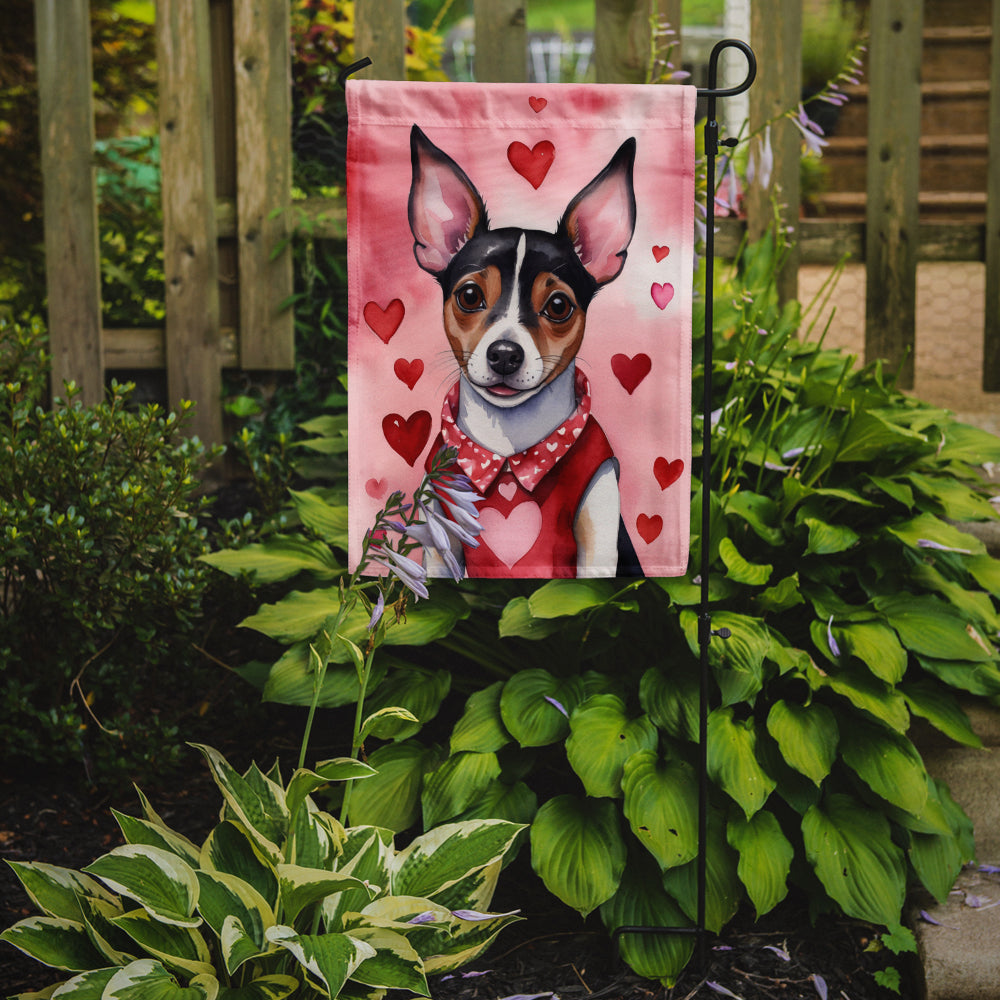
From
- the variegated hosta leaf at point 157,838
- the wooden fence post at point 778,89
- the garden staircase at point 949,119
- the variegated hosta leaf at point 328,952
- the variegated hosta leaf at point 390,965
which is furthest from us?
the garden staircase at point 949,119

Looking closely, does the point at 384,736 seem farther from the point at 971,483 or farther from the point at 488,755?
the point at 971,483

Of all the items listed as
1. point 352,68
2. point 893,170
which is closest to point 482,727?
point 352,68

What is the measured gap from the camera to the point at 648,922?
1816 mm

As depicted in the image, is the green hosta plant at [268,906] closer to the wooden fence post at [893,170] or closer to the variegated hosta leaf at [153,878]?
the variegated hosta leaf at [153,878]

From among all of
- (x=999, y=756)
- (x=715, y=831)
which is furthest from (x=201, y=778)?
(x=999, y=756)

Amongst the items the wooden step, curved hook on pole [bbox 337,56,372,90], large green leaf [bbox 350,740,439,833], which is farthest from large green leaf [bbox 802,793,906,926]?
the wooden step

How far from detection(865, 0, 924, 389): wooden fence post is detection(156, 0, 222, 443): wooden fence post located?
2128 mm

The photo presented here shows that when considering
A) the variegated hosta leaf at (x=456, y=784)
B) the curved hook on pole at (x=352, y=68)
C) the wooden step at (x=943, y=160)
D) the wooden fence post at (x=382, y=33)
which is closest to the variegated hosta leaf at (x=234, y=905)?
the variegated hosta leaf at (x=456, y=784)

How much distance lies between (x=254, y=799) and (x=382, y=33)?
2366 mm

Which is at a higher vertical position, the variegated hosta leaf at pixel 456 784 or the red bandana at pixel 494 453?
the red bandana at pixel 494 453

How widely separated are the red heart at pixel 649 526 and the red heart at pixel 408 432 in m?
0.40

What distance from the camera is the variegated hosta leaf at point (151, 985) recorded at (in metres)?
1.33

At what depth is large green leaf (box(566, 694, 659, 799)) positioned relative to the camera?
5.86ft

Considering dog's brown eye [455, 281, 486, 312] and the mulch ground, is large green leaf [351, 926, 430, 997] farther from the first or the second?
dog's brown eye [455, 281, 486, 312]
